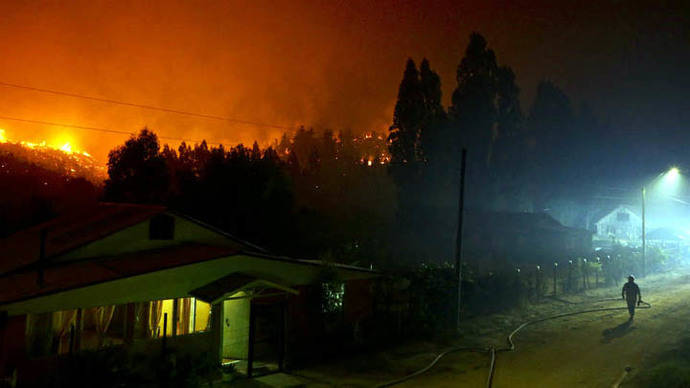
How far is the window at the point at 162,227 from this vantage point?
15734 mm

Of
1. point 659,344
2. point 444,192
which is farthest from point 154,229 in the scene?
point 444,192

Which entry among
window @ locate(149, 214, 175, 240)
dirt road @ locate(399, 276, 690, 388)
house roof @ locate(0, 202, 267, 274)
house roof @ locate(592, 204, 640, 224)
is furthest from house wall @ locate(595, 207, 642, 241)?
window @ locate(149, 214, 175, 240)

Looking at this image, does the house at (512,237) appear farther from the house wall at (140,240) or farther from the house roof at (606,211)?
the house wall at (140,240)

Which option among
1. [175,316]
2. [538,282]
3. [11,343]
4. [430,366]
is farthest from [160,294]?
Result: [538,282]

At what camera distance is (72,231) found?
1628 cm

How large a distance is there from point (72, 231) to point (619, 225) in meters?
66.0

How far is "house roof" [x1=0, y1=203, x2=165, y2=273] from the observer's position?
14633 mm

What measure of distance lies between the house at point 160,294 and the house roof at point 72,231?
0.24 feet

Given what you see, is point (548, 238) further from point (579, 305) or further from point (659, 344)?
point (659, 344)

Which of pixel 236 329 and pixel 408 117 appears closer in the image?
pixel 236 329

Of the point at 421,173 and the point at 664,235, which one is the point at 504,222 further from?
the point at 664,235

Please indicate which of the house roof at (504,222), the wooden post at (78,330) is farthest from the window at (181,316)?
the house roof at (504,222)

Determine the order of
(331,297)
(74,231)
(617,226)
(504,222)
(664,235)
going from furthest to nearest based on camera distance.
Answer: (617,226)
(664,235)
(504,222)
(331,297)
(74,231)

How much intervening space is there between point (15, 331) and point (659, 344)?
20.4 m
